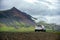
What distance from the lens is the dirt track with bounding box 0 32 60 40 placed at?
12.2 feet

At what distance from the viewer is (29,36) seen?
3.75m

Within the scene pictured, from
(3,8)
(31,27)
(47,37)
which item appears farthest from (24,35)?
(3,8)

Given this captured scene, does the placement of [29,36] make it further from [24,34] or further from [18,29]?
[18,29]

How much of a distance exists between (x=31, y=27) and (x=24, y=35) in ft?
0.76

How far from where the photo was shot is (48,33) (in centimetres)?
380

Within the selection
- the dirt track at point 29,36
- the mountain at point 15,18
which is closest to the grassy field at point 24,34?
the dirt track at point 29,36

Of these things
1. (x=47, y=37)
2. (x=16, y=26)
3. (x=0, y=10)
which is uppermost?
(x=0, y=10)

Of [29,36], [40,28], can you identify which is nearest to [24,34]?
[29,36]

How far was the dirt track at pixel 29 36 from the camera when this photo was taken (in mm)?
3732

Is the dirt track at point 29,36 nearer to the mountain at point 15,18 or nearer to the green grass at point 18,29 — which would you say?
the green grass at point 18,29

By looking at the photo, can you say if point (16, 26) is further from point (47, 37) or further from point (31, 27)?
point (47, 37)

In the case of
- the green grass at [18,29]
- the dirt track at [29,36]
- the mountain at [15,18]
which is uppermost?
the mountain at [15,18]

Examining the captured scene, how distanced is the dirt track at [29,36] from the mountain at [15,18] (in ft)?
0.72

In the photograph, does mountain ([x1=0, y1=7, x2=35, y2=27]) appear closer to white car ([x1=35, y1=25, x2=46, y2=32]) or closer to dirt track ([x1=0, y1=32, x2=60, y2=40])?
white car ([x1=35, y1=25, x2=46, y2=32])
